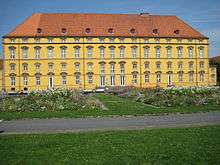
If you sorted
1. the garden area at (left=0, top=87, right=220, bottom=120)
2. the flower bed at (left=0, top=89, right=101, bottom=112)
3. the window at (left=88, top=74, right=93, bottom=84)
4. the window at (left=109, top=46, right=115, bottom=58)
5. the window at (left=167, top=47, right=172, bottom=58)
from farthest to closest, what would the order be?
the window at (left=167, top=47, right=172, bottom=58) → the window at (left=109, top=46, right=115, bottom=58) → the window at (left=88, top=74, right=93, bottom=84) → the flower bed at (left=0, top=89, right=101, bottom=112) → the garden area at (left=0, top=87, right=220, bottom=120)

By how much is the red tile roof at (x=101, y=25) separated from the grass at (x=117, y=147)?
52.0 meters

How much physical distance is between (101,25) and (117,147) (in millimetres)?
56558

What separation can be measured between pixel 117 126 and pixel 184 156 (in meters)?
5.94

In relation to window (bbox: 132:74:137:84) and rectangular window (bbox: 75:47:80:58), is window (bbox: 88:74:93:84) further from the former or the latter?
window (bbox: 132:74:137:84)

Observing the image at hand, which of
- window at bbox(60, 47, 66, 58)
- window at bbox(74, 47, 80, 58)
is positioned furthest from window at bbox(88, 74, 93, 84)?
window at bbox(60, 47, 66, 58)

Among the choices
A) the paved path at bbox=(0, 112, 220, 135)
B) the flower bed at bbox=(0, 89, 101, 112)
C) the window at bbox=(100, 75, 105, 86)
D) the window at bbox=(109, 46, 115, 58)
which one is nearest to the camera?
the paved path at bbox=(0, 112, 220, 135)

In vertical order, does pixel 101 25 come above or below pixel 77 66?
above

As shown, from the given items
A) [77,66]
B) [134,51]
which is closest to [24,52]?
[77,66]

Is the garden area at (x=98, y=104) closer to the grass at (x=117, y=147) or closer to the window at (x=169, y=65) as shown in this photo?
the grass at (x=117, y=147)

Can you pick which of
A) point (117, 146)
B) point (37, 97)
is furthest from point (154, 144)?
point (37, 97)

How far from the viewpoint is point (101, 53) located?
207 feet

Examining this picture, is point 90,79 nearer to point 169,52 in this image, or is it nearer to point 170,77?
point 170,77

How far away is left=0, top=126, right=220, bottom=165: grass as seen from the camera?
793 cm

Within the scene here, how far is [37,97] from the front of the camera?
82.4 ft
